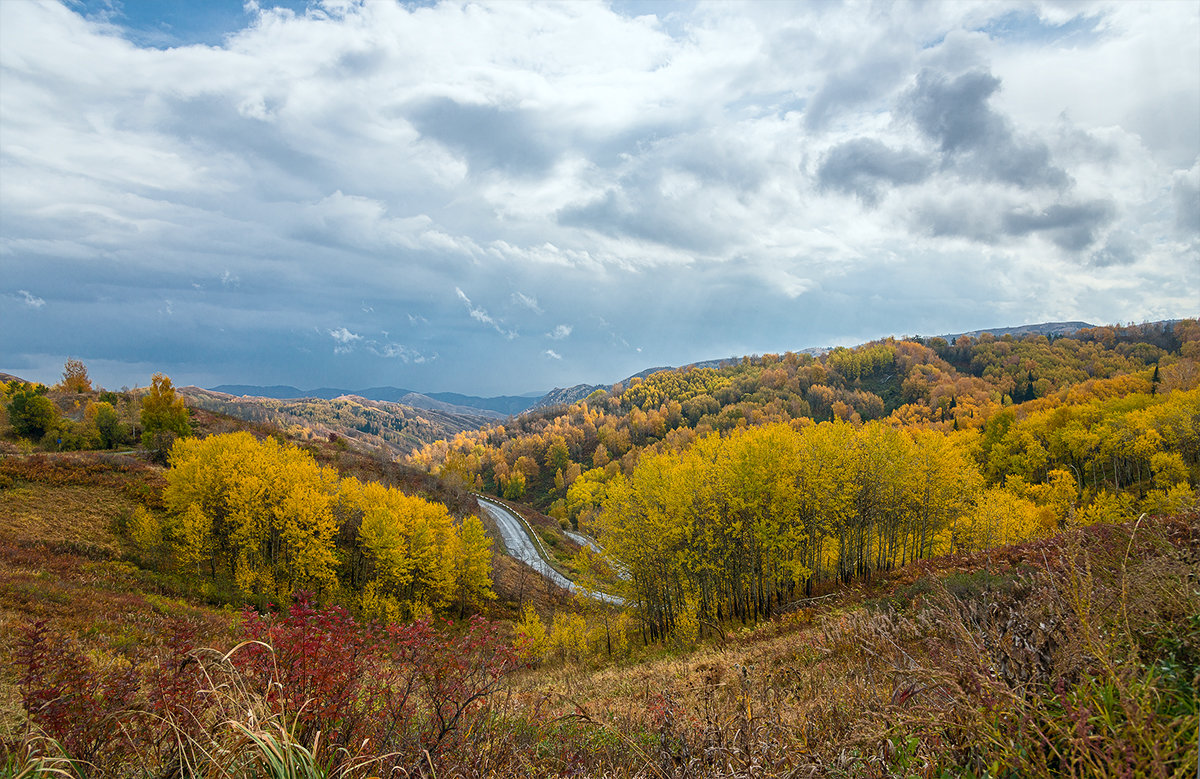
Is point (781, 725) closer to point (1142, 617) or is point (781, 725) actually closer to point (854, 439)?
point (1142, 617)

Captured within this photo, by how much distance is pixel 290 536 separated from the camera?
37.2 metres

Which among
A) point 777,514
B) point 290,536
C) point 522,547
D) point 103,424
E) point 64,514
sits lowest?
point 522,547

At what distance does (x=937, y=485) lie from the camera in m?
36.2

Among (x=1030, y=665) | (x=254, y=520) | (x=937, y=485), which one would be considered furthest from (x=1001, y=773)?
(x=254, y=520)

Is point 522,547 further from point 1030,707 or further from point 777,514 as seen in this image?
point 1030,707

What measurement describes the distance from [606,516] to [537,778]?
92.7 ft

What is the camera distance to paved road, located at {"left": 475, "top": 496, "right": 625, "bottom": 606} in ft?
214

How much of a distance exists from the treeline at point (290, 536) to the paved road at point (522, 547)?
20043mm

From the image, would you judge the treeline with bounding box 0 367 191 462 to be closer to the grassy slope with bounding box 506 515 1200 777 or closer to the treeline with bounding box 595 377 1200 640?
the treeline with bounding box 595 377 1200 640

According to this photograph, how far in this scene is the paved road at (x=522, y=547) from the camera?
65250 millimetres

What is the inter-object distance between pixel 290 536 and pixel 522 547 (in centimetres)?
4431

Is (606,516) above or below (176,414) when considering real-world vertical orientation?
below

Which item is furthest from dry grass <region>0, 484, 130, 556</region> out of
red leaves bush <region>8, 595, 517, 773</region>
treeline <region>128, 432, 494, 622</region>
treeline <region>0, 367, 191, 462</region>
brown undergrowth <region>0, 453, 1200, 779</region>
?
brown undergrowth <region>0, 453, 1200, 779</region>

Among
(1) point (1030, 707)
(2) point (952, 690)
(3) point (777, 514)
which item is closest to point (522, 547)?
A: (3) point (777, 514)
